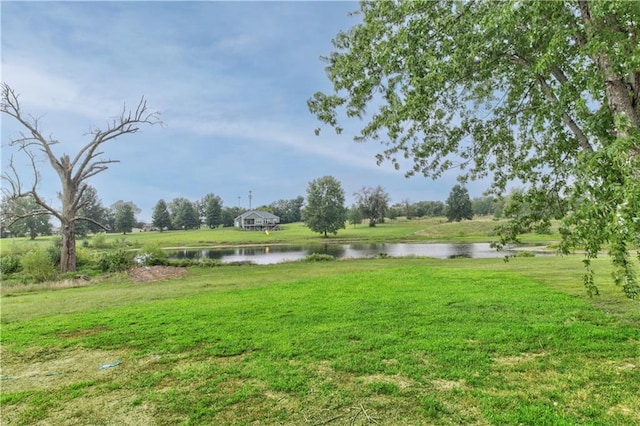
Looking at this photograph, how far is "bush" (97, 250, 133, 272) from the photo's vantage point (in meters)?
19.3

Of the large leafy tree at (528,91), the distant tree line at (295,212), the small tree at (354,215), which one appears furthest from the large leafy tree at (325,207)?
the large leafy tree at (528,91)

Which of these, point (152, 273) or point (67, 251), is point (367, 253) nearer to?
point (152, 273)

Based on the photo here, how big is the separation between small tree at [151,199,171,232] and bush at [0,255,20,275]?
71647 millimetres

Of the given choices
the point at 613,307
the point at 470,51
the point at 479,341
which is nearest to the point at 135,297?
the point at 479,341

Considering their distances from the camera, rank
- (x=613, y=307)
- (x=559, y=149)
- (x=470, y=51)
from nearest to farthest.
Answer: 1. (x=470, y=51)
2. (x=559, y=149)
3. (x=613, y=307)

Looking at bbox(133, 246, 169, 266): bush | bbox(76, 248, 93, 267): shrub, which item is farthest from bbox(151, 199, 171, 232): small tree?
bbox(133, 246, 169, 266): bush

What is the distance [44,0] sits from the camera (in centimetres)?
913

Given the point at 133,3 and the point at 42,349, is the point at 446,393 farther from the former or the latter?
the point at 133,3

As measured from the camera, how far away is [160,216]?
8688 centimetres

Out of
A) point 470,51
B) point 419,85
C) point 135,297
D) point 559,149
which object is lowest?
point 135,297

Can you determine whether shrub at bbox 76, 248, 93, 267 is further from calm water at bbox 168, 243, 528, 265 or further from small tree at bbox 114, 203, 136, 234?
small tree at bbox 114, 203, 136, 234

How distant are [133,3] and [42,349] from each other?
942 centimetres

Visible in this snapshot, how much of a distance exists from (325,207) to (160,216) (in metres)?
48.3

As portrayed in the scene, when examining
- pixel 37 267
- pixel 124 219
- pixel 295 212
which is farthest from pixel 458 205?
pixel 124 219
